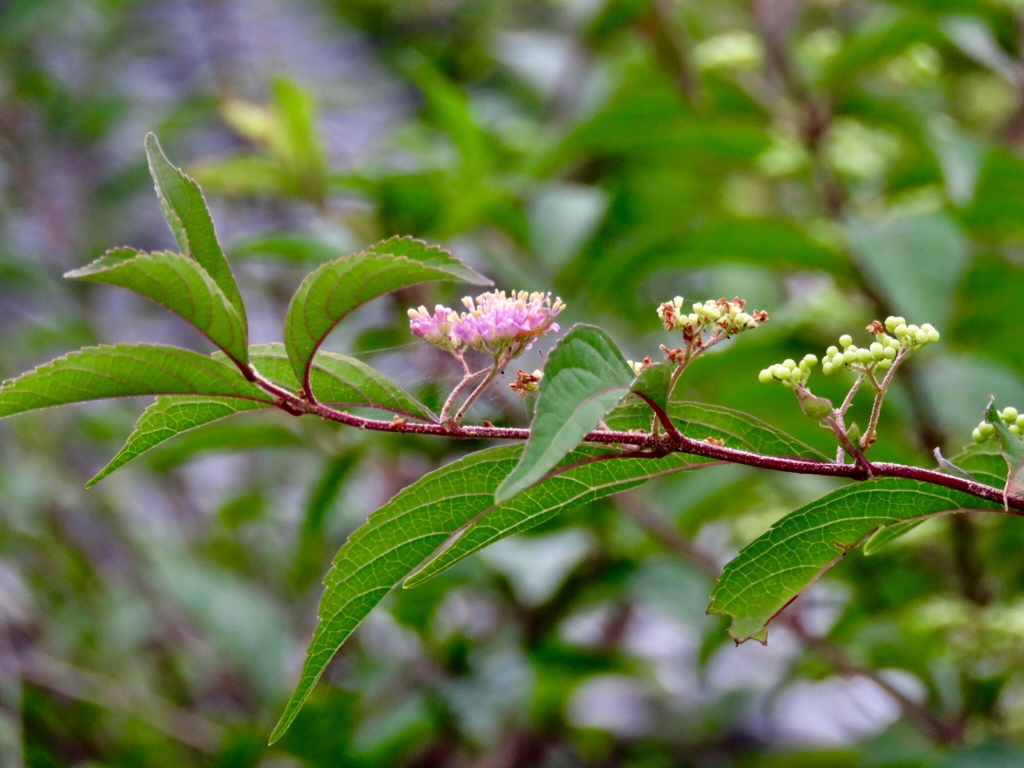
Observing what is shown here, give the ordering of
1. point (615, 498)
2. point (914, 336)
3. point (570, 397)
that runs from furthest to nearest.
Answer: point (615, 498)
point (914, 336)
point (570, 397)

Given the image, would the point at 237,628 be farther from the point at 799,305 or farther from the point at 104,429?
the point at 799,305

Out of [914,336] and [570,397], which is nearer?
[570,397]

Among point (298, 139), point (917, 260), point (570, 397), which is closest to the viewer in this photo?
point (570, 397)

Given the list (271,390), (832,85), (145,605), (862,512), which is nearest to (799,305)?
(832,85)

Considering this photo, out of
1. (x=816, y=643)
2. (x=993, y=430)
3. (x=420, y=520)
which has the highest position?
(x=993, y=430)

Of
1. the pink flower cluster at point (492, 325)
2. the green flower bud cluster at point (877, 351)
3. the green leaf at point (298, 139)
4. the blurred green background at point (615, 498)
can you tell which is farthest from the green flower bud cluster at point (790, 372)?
the green leaf at point (298, 139)

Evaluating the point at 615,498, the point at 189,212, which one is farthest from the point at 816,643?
the point at 189,212

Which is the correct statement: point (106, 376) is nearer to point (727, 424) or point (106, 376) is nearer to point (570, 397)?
point (570, 397)

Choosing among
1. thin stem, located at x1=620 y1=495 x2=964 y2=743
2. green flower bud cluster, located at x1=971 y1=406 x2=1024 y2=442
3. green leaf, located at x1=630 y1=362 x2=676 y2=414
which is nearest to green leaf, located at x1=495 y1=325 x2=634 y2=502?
green leaf, located at x1=630 y1=362 x2=676 y2=414
